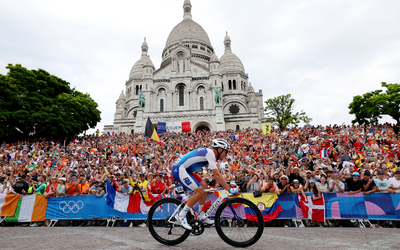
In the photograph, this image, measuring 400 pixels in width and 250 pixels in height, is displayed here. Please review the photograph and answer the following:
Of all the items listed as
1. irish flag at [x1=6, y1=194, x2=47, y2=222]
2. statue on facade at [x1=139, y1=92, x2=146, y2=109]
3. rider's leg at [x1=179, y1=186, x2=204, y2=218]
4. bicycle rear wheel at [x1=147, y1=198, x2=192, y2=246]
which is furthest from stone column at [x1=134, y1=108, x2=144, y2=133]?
rider's leg at [x1=179, y1=186, x2=204, y2=218]

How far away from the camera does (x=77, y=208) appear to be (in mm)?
8688

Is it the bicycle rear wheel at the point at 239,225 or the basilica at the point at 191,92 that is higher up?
the basilica at the point at 191,92

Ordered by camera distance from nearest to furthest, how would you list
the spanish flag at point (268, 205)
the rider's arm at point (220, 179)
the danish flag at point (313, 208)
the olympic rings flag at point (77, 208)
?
1. the rider's arm at point (220, 179)
2. the danish flag at point (313, 208)
3. the spanish flag at point (268, 205)
4. the olympic rings flag at point (77, 208)

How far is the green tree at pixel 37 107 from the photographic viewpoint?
28688 millimetres

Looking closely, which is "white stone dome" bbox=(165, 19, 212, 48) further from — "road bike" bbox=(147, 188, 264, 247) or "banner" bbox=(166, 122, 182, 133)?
"road bike" bbox=(147, 188, 264, 247)

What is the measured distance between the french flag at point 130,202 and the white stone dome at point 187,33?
197 ft

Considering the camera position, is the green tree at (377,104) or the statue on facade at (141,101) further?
the statue on facade at (141,101)

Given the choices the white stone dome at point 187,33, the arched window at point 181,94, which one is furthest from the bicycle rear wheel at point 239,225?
the white stone dome at point 187,33

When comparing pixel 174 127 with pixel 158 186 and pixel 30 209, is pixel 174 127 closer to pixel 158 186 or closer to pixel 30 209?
pixel 158 186

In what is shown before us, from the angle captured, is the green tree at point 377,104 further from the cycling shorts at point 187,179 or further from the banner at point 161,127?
the cycling shorts at point 187,179

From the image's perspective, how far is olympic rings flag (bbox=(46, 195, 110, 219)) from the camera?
861 cm

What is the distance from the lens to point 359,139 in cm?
1584

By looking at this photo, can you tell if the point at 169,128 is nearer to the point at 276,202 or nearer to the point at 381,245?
the point at 276,202

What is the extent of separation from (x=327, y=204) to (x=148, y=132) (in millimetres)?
21980
